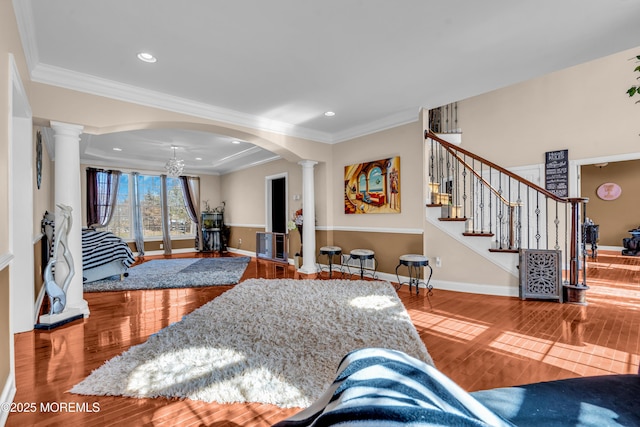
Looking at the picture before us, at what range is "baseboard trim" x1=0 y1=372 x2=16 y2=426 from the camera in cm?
157

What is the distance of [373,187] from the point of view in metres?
5.14

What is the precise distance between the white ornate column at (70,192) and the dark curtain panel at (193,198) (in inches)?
222

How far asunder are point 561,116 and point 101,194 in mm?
10653

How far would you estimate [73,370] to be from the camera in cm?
213

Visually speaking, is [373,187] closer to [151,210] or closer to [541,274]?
[541,274]

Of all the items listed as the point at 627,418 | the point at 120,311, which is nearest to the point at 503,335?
the point at 627,418

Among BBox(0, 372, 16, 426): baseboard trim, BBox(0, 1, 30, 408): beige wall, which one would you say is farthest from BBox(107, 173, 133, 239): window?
BBox(0, 372, 16, 426): baseboard trim

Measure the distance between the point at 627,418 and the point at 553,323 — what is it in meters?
2.55

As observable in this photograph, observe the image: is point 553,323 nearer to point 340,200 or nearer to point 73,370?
point 340,200

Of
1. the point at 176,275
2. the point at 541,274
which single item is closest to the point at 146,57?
the point at 176,275

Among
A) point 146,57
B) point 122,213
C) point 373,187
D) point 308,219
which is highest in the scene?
point 146,57

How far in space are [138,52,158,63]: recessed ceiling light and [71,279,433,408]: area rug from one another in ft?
9.03

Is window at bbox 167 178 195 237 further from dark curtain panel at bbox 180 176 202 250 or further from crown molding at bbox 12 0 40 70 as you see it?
crown molding at bbox 12 0 40 70

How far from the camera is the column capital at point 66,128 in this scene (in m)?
3.16
